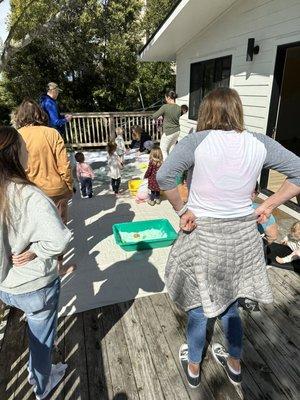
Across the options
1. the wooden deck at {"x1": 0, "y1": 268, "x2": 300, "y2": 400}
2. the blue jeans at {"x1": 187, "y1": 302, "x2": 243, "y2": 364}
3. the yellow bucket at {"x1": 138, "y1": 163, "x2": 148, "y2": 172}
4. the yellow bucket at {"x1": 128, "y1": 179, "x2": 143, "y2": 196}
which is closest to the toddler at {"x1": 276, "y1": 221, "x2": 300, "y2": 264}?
the wooden deck at {"x1": 0, "y1": 268, "x2": 300, "y2": 400}

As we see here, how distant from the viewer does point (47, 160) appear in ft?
8.96

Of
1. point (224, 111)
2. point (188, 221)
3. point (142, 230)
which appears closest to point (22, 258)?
point (188, 221)

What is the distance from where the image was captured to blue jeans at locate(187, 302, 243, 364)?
1.71 m

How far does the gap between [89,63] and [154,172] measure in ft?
27.9

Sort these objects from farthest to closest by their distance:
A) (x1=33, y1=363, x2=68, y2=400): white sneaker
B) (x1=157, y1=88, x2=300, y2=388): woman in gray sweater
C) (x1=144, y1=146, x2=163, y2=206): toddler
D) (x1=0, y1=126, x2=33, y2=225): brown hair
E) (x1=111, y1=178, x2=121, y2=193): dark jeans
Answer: (x1=111, y1=178, x2=121, y2=193): dark jeans
(x1=144, y1=146, x2=163, y2=206): toddler
(x1=33, y1=363, x2=68, y2=400): white sneaker
(x1=157, y1=88, x2=300, y2=388): woman in gray sweater
(x1=0, y1=126, x2=33, y2=225): brown hair

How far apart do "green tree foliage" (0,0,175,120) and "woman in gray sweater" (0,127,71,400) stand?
10838mm

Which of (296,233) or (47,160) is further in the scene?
(296,233)

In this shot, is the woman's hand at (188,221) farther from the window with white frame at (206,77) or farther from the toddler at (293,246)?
the window with white frame at (206,77)

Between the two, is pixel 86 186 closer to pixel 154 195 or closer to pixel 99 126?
pixel 154 195

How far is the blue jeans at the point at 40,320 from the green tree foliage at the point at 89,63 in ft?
36.0

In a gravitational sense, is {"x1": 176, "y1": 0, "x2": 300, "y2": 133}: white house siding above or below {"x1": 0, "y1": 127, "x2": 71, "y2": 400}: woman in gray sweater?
above

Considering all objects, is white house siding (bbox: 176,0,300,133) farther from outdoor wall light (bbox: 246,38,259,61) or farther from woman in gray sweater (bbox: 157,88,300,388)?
woman in gray sweater (bbox: 157,88,300,388)

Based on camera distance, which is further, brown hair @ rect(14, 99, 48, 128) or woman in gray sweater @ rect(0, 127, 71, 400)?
brown hair @ rect(14, 99, 48, 128)

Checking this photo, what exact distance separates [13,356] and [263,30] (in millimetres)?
5375
